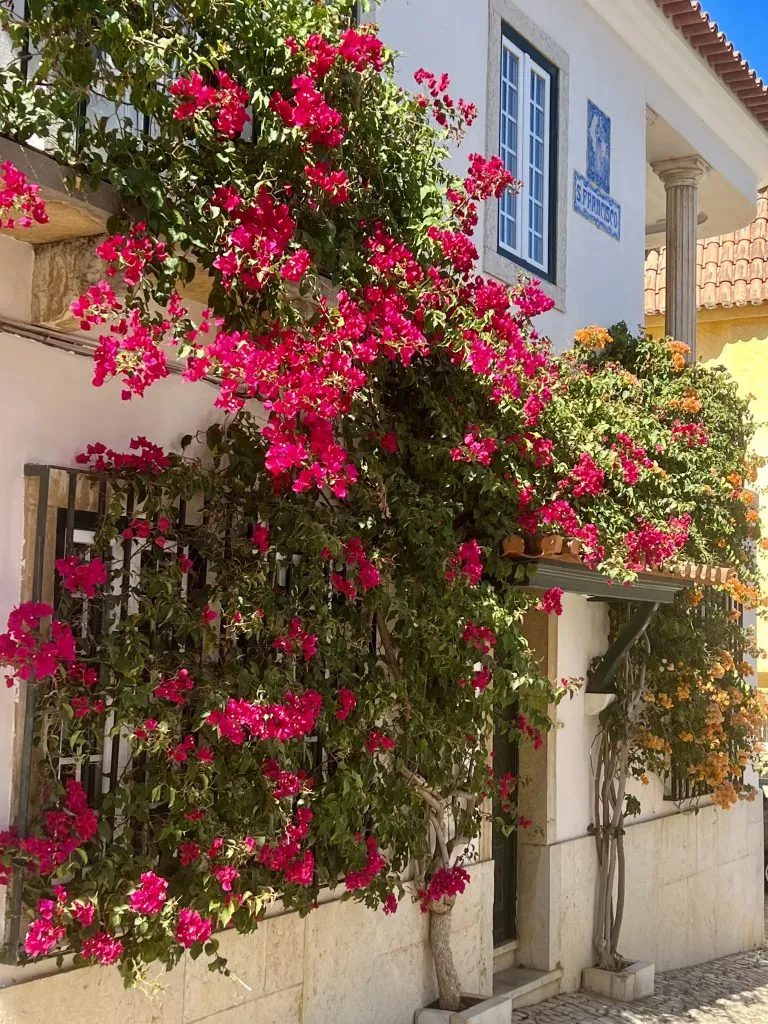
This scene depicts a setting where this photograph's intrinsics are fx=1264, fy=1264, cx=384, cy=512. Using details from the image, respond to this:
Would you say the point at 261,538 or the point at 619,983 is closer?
the point at 261,538

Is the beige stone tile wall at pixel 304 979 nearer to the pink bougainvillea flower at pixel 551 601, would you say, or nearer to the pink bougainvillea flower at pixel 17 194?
the pink bougainvillea flower at pixel 551 601

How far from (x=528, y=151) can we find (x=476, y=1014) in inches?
221

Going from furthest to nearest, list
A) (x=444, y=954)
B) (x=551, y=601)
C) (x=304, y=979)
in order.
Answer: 1. (x=444, y=954)
2. (x=551, y=601)
3. (x=304, y=979)

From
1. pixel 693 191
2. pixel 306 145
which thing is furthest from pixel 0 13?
pixel 693 191

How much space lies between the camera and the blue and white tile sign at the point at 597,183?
9453 millimetres

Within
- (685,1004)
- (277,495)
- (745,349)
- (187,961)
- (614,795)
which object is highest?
(745,349)

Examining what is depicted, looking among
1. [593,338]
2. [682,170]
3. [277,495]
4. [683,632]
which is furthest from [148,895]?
[682,170]

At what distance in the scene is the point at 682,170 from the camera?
Result: 1146 cm

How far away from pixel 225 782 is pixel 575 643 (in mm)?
4651

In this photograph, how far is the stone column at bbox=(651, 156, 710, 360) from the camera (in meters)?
10.8

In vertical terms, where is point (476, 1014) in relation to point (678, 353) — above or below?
below

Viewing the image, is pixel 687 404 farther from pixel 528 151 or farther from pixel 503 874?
pixel 503 874

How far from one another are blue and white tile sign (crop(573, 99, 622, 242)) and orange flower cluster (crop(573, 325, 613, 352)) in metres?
1.32

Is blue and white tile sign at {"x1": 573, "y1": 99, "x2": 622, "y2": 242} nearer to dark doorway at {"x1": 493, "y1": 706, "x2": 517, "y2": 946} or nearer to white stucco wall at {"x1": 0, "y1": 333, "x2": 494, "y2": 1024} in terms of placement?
dark doorway at {"x1": 493, "y1": 706, "x2": 517, "y2": 946}
